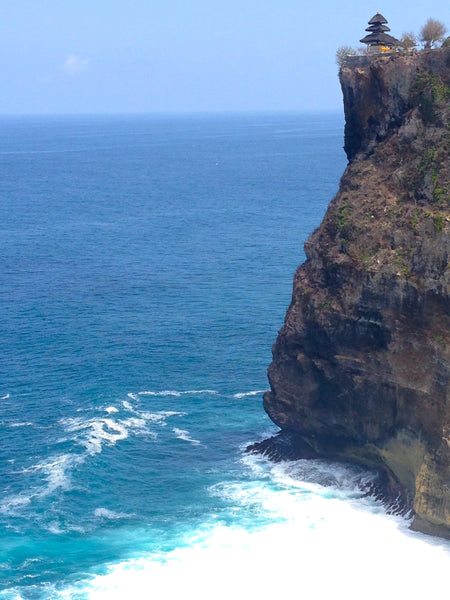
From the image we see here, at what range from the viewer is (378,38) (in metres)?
65.6

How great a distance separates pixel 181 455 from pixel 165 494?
6478 millimetres

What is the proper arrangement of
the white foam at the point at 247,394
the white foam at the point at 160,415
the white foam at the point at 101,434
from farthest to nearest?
the white foam at the point at 247,394
the white foam at the point at 160,415
the white foam at the point at 101,434

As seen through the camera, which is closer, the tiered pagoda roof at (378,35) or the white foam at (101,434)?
the tiered pagoda roof at (378,35)

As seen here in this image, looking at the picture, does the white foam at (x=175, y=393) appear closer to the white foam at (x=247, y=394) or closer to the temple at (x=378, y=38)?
the white foam at (x=247, y=394)

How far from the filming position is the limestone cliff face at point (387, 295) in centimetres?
5778

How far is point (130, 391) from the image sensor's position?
85125 mm

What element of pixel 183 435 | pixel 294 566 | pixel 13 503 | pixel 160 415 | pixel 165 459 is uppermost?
pixel 160 415

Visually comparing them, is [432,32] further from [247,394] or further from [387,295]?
[247,394]

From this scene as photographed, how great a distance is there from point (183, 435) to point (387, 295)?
26182 millimetres

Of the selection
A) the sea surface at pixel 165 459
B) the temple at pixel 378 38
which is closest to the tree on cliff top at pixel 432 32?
the temple at pixel 378 38

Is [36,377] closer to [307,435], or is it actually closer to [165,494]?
[165,494]

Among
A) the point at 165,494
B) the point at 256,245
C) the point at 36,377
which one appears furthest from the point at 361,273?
the point at 256,245

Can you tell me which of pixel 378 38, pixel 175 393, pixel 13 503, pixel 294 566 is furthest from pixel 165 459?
pixel 378 38

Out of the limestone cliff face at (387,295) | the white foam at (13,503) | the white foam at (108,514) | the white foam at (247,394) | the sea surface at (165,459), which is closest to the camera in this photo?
the sea surface at (165,459)
